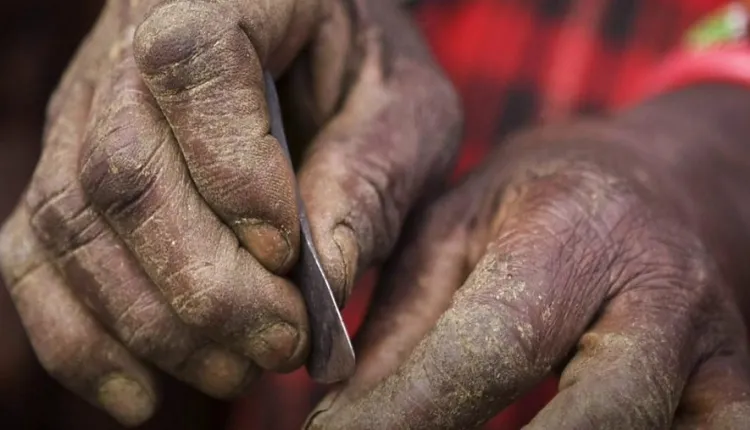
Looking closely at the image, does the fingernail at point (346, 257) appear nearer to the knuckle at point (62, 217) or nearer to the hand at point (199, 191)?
the hand at point (199, 191)

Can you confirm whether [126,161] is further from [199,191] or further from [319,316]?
[319,316]

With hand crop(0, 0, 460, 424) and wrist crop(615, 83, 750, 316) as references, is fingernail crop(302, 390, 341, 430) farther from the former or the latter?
wrist crop(615, 83, 750, 316)

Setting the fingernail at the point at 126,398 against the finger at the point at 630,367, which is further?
the fingernail at the point at 126,398

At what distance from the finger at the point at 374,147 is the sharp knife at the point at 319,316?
0.04 feet

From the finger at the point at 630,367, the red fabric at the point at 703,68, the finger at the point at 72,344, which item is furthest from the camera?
the red fabric at the point at 703,68

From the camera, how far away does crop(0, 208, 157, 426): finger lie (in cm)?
59

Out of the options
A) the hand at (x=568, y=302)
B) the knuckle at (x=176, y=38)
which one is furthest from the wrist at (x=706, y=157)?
the knuckle at (x=176, y=38)

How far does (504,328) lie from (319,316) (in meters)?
0.12

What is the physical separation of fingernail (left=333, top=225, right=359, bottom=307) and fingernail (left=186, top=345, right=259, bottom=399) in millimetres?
86

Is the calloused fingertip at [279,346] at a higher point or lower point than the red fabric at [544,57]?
lower

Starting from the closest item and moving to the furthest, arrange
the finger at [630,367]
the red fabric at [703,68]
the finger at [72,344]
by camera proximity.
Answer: the finger at [630,367] → the finger at [72,344] → the red fabric at [703,68]

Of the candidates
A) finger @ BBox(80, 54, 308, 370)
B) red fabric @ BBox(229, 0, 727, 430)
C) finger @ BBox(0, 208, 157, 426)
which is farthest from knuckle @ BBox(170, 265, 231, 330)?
red fabric @ BBox(229, 0, 727, 430)

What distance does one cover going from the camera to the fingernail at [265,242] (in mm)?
524

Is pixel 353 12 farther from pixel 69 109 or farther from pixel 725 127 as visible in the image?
pixel 725 127
